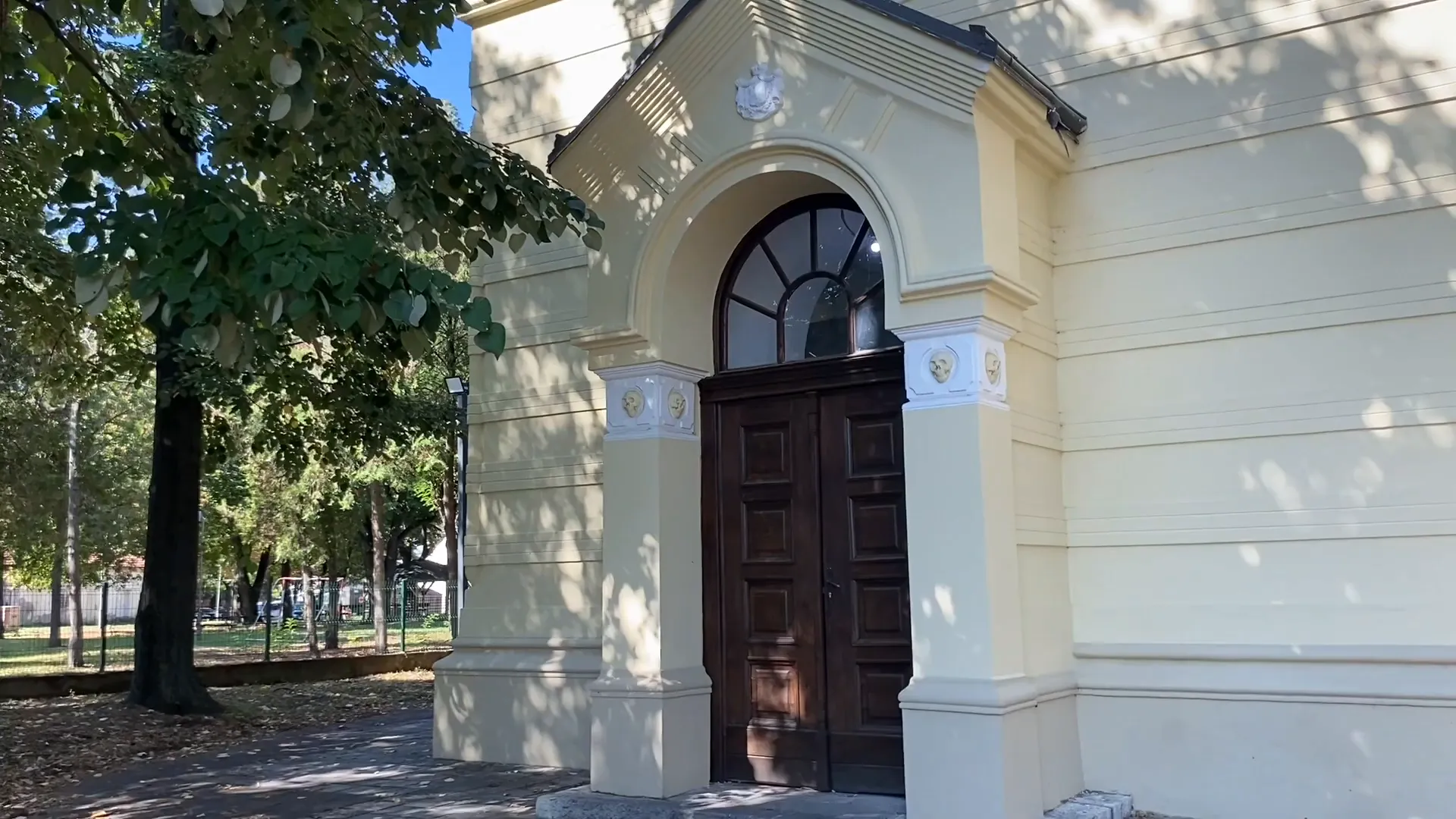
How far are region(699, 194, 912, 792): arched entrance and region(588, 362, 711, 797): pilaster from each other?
0.18 m

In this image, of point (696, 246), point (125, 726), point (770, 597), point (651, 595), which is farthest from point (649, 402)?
point (125, 726)

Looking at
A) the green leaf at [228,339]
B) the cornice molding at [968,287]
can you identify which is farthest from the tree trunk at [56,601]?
the cornice molding at [968,287]

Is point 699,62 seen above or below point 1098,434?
above

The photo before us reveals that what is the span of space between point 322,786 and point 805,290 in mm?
4754

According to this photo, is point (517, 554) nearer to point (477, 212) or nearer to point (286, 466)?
point (477, 212)

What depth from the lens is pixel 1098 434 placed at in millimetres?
7039

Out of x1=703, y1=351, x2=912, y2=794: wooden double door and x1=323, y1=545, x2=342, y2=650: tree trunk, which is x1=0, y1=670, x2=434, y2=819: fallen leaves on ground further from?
x1=323, y1=545, x2=342, y2=650: tree trunk

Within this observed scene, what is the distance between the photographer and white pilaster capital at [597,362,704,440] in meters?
7.38

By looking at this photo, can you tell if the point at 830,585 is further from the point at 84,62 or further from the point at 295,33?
the point at 84,62

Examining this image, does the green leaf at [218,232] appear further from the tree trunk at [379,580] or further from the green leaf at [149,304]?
the tree trunk at [379,580]

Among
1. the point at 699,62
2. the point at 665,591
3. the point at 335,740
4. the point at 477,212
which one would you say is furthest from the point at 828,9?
the point at 335,740

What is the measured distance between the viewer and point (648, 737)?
274 inches

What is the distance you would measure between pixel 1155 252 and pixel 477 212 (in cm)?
405

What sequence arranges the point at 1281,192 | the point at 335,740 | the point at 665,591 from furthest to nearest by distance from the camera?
1. the point at 335,740
2. the point at 665,591
3. the point at 1281,192
